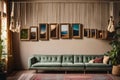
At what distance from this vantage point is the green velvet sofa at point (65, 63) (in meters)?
10.4

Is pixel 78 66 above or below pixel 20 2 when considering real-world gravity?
below

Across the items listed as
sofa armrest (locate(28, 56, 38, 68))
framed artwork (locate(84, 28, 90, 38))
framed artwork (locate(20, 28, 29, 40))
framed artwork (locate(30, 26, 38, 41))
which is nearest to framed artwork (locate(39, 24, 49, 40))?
framed artwork (locate(30, 26, 38, 41))

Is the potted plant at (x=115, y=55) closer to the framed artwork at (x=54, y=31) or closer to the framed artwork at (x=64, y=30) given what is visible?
the framed artwork at (x=64, y=30)

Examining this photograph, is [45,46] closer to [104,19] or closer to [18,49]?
[18,49]

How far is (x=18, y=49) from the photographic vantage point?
1169 centimetres

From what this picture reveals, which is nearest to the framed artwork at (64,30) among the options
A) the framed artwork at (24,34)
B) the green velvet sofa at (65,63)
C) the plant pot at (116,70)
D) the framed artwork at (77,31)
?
the framed artwork at (77,31)

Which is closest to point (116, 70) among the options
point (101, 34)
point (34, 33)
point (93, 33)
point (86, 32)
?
point (101, 34)

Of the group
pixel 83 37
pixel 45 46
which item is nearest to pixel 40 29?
pixel 45 46

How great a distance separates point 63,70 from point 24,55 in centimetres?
212

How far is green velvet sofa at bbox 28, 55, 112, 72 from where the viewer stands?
10430mm

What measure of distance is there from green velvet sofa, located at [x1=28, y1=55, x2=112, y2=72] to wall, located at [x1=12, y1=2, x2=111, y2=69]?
34cm

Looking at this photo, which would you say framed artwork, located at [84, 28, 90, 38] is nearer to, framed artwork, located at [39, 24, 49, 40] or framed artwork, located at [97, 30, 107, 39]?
framed artwork, located at [97, 30, 107, 39]

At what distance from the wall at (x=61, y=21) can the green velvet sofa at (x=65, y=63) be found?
1.13ft

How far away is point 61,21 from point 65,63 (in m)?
2.00
